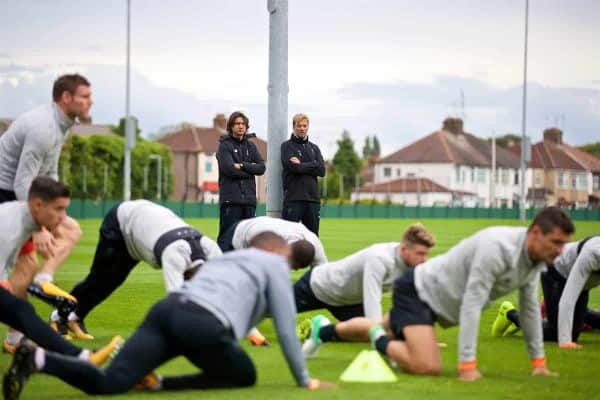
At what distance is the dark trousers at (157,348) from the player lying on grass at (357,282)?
2.44 metres

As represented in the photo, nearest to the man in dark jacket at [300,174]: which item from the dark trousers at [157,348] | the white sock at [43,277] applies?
the white sock at [43,277]

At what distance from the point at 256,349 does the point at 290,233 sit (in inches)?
50.7

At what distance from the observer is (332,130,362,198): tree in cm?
15462

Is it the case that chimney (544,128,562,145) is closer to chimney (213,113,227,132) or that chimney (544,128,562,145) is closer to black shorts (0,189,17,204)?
chimney (213,113,227,132)

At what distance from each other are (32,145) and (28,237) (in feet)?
3.38

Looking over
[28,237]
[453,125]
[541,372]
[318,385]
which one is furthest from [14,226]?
[453,125]

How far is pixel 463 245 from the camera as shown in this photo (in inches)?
365

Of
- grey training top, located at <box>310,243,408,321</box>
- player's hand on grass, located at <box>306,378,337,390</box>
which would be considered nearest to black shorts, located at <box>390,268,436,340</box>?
grey training top, located at <box>310,243,408,321</box>

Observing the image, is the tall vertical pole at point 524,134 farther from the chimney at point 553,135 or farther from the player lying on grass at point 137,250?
the chimney at point 553,135

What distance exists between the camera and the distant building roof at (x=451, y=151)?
483 ft

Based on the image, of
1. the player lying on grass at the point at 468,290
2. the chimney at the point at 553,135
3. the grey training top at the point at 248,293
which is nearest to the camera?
the grey training top at the point at 248,293

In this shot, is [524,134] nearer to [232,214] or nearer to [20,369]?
[232,214]

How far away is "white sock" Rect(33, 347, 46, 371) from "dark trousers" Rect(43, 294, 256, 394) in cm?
4

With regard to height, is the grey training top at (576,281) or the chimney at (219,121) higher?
the chimney at (219,121)
